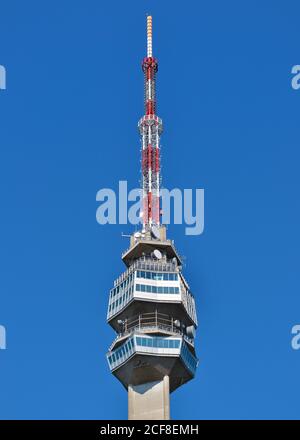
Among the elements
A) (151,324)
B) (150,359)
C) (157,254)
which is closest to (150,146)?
(157,254)

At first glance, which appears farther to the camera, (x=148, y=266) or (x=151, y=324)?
(x=148, y=266)

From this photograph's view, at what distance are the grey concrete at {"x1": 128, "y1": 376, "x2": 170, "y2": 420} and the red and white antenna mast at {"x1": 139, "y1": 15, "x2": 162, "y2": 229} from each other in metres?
29.2

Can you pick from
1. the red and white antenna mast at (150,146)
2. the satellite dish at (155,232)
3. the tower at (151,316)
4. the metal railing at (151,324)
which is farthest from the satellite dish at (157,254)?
the metal railing at (151,324)

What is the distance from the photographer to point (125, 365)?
162 metres

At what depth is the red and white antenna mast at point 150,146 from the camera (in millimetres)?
175500

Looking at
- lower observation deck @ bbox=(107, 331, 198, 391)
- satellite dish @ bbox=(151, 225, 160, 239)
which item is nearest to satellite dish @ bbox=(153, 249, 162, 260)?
satellite dish @ bbox=(151, 225, 160, 239)

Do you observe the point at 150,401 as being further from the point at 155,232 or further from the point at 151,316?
the point at 155,232

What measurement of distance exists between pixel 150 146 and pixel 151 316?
32496mm

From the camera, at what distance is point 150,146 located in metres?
180

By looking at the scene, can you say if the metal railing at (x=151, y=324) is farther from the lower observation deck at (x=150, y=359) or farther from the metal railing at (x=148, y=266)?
the metal railing at (x=148, y=266)

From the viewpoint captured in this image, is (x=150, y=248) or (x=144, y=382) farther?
(x=150, y=248)
